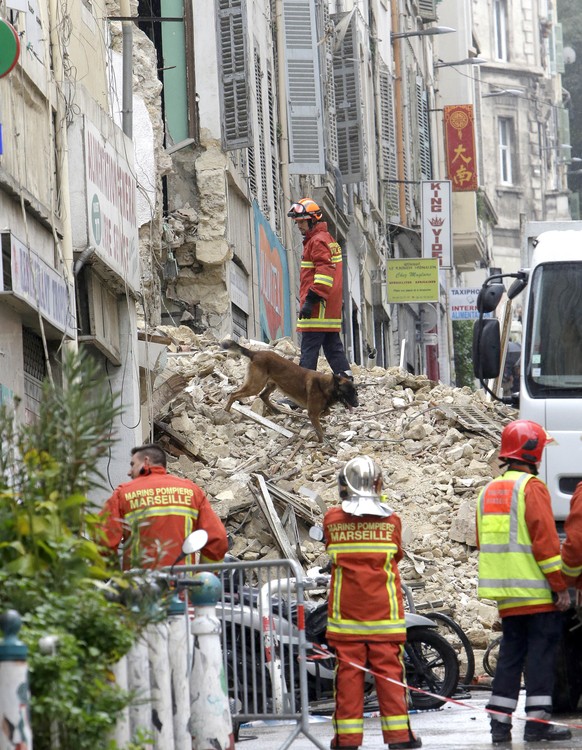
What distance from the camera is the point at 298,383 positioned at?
56.0 ft

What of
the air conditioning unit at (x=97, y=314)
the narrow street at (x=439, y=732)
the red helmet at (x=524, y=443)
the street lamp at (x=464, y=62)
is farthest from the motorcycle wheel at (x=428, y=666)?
the street lamp at (x=464, y=62)

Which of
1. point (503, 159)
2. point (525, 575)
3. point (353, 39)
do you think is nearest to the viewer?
point (525, 575)

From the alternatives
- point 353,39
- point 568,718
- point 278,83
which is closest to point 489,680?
point 568,718

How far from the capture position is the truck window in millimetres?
11250

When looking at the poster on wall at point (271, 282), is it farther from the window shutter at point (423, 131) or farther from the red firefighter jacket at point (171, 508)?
the window shutter at point (423, 131)

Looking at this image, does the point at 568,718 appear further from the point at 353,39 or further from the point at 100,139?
the point at 353,39

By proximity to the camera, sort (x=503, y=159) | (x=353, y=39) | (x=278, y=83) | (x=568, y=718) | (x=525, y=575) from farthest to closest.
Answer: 1. (x=503, y=159)
2. (x=353, y=39)
3. (x=278, y=83)
4. (x=568, y=718)
5. (x=525, y=575)

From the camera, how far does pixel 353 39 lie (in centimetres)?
3366

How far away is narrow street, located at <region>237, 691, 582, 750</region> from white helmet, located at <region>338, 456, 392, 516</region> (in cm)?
115

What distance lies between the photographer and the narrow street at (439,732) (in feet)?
30.1

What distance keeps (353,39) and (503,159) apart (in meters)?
49.2

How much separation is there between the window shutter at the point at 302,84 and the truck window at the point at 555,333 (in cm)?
1641

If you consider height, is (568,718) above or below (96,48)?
below

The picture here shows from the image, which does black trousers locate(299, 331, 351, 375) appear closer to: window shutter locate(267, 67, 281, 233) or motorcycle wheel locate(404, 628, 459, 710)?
motorcycle wheel locate(404, 628, 459, 710)
